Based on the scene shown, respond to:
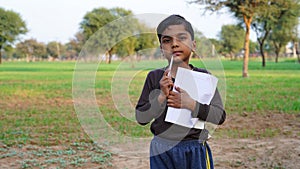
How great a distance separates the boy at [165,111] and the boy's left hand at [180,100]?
37 millimetres

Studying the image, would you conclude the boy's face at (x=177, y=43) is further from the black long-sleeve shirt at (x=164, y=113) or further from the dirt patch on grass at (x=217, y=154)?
the dirt patch on grass at (x=217, y=154)

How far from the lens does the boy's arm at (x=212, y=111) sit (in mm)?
1887

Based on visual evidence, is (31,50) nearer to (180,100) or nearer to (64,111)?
(64,111)

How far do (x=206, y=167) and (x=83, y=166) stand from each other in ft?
9.06

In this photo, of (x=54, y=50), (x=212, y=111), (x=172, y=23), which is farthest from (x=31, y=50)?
(x=212, y=111)

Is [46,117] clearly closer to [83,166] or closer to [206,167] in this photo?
[83,166]

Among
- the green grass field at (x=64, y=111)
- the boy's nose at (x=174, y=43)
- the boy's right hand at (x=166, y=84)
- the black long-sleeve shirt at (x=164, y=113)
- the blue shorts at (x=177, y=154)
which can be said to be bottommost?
the green grass field at (x=64, y=111)

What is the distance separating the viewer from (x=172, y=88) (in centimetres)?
187

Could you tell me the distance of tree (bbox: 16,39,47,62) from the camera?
113312 mm

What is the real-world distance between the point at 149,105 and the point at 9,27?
6359cm

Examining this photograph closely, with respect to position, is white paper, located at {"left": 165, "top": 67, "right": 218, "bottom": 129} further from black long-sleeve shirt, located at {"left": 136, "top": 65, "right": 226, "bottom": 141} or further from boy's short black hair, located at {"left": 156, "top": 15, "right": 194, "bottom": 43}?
boy's short black hair, located at {"left": 156, "top": 15, "right": 194, "bottom": 43}

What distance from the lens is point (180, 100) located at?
6.01ft

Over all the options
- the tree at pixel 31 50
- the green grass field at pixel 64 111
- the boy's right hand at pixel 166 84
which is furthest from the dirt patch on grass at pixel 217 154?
the tree at pixel 31 50

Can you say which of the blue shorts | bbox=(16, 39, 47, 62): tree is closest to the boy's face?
the blue shorts
